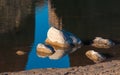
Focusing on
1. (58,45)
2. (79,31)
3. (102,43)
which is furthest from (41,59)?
(79,31)

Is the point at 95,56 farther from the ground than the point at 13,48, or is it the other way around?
the point at 95,56

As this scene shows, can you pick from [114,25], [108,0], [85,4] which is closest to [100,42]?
[114,25]

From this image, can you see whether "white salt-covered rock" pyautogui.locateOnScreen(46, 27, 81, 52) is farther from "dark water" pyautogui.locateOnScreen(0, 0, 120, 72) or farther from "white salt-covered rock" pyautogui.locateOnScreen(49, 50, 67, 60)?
"white salt-covered rock" pyautogui.locateOnScreen(49, 50, 67, 60)

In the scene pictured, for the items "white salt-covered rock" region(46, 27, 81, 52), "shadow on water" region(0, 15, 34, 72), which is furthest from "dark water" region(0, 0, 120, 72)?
"white salt-covered rock" region(46, 27, 81, 52)

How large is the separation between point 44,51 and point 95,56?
2955mm

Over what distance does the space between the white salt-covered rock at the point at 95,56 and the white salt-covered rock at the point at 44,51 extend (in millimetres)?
2004

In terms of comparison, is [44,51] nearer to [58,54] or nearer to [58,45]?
[58,54]

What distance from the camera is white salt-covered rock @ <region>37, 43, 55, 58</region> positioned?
21.5 meters

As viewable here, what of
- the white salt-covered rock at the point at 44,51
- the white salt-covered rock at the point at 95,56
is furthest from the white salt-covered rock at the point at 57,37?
the white salt-covered rock at the point at 95,56

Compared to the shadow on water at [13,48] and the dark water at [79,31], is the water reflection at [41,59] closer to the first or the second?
the dark water at [79,31]

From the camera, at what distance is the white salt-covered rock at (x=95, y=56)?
19.9 metres

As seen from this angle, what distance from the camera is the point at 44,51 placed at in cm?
2177

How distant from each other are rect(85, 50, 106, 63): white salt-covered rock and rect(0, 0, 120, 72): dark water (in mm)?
253

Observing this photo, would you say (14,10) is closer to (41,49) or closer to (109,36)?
(109,36)
